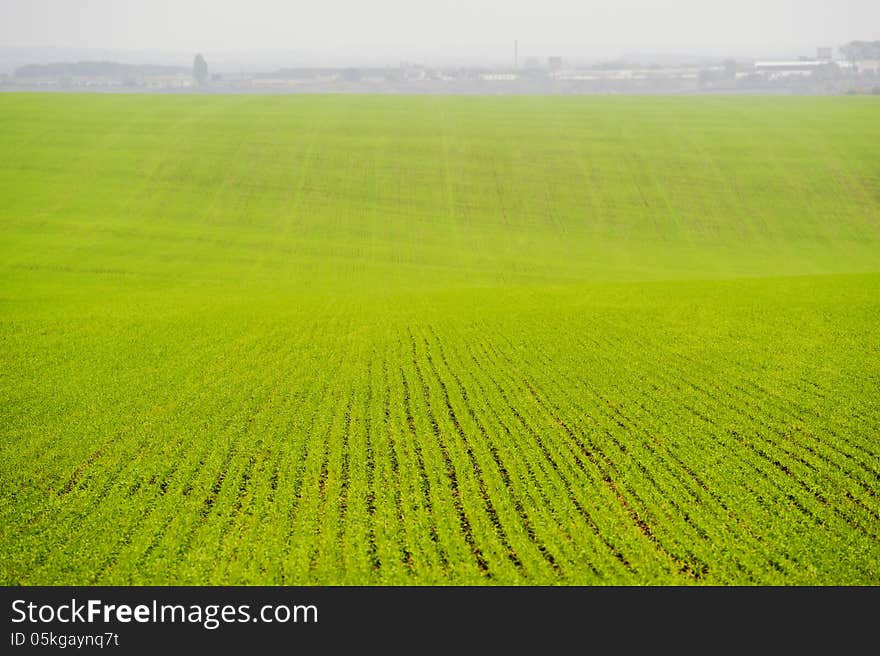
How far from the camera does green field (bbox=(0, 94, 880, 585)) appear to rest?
39.4 ft

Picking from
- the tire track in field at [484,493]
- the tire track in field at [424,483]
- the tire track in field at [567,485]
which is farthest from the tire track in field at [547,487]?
the tire track in field at [424,483]

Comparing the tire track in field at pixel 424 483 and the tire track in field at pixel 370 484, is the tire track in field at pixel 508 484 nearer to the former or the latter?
the tire track in field at pixel 424 483

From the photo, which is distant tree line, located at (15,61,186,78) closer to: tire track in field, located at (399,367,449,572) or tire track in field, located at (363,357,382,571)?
tire track in field, located at (363,357,382,571)

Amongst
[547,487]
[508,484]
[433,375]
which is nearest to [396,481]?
[508,484]

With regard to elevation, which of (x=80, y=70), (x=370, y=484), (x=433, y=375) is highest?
(x=80, y=70)

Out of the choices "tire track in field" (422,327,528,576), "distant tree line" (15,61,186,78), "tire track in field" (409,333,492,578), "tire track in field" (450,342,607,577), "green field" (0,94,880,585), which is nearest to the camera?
"tire track in field" (409,333,492,578)

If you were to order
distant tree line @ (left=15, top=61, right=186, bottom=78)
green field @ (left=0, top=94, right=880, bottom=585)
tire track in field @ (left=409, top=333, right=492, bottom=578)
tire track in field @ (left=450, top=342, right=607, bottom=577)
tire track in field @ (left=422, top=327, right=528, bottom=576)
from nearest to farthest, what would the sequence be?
tire track in field @ (left=409, top=333, right=492, bottom=578), tire track in field @ (left=422, top=327, right=528, bottom=576), green field @ (left=0, top=94, right=880, bottom=585), tire track in field @ (left=450, top=342, right=607, bottom=577), distant tree line @ (left=15, top=61, right=186, bottom=78)

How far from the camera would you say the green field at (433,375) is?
1202 centimetres

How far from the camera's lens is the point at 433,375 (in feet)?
70.2

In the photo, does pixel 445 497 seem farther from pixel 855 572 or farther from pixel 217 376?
pixel 217 376

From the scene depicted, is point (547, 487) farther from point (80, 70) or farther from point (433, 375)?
Result: point (80, 70)

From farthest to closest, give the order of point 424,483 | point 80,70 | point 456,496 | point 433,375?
point 80,70 → point 433,375 → point 424,483 → point 456,496

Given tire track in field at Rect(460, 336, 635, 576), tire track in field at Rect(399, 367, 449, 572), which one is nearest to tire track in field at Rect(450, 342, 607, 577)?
tire track in field at Rect(460, 336, 635, 576)

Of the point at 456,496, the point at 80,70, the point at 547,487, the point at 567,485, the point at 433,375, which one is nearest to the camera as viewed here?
the point at 456,496
